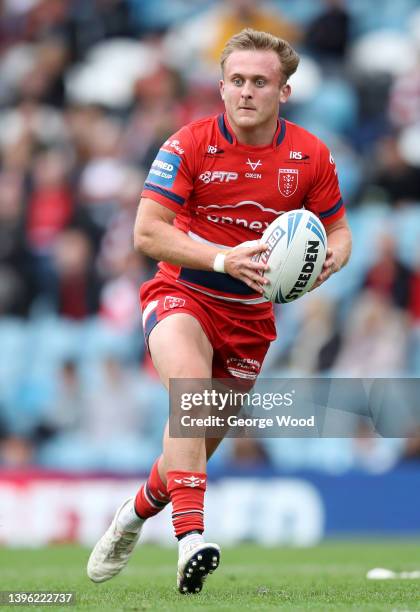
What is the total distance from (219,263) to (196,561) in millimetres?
1486

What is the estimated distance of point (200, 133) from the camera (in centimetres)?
670

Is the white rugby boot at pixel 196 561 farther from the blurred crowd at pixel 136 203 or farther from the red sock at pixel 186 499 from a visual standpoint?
the blurred crowd at pixel 136 203

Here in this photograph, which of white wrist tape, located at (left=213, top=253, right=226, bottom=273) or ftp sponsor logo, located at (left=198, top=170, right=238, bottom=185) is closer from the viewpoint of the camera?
white wrist tape, located at (left=213, top=253, right=226, bottom=273)

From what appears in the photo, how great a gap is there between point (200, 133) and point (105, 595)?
2479mm

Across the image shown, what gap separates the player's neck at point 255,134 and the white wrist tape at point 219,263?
728mm

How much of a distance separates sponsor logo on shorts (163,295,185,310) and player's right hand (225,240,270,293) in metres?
0.51

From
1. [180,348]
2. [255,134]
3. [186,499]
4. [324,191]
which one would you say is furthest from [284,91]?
[186,499]

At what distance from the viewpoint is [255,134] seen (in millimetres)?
6758

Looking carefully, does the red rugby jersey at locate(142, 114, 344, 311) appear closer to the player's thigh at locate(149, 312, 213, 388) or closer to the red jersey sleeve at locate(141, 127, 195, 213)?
the red jersey sleeve at locate(141, 127, 195, 213)

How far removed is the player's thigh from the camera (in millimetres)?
6379

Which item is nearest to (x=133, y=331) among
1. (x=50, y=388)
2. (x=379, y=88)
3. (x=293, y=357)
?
(x=50, y=388)

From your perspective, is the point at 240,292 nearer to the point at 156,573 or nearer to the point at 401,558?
the point at 156,573

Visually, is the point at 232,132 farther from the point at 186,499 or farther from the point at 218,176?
the point at 186,499

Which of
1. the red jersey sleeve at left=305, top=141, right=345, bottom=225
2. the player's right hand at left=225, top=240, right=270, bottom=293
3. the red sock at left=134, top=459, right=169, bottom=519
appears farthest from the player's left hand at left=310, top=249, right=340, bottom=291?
the red sock at left=134, top=459, right=169, bottom=519
